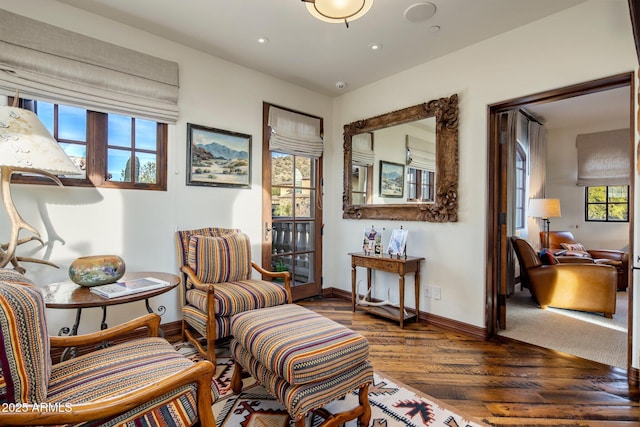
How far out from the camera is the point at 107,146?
8.37ft

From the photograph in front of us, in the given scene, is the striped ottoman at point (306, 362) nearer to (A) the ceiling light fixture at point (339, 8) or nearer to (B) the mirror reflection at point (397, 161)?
(A) the ceiling light fixture at point (339, 8)

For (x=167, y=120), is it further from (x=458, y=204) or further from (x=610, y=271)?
(x=610, y=271)

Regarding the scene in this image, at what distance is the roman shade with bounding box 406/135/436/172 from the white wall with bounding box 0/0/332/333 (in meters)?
1.51

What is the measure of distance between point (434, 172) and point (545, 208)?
9.36ft

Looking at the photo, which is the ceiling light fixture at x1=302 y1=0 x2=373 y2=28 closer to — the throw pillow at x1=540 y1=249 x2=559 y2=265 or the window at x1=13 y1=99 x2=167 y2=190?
the window at x1=13 y1=99 x2=167 y2=190

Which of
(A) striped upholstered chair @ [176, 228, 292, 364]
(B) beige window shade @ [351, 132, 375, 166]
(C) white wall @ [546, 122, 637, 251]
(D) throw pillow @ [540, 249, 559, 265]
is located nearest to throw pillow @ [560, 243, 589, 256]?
(C) white wall @ [546, 122, 637, 251]

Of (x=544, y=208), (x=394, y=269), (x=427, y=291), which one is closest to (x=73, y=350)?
(x=394, y=269)

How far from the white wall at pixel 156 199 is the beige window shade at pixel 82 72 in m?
0.09

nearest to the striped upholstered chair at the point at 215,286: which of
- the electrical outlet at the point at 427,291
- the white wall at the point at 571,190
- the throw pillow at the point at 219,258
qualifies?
the throw pillow at the point at 219,258

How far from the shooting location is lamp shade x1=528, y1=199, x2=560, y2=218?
4.73 metres

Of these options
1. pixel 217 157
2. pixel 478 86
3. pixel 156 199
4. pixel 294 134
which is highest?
pixel 478 86

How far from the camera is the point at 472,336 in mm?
2857

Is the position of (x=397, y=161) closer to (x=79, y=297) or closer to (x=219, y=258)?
(x=219, y=258)

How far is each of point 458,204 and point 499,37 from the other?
150 cm
